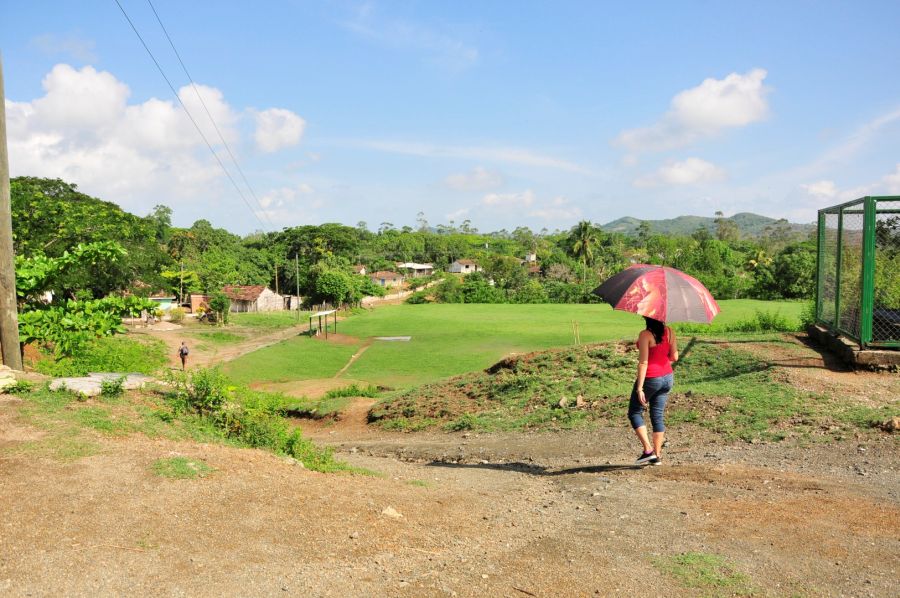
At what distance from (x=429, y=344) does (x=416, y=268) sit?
255ft

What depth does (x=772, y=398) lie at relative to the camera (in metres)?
10.4

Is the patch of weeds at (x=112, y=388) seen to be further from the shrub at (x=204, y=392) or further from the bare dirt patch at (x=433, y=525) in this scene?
the bare dirt patch at (x=433, y=525)

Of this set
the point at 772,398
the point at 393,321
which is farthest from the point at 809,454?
the point at 393,321

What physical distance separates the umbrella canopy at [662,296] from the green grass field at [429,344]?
17212mm

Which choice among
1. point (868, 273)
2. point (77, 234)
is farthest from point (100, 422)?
point (77, 234)

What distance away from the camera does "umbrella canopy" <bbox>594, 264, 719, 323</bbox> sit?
7164 millimetres

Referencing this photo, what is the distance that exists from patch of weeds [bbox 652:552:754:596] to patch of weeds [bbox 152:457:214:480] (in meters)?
3.93

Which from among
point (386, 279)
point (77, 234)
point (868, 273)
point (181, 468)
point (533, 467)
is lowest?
point (386, 279)

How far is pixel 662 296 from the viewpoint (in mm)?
7270

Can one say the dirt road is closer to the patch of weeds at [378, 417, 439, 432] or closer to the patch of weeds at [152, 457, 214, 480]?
the patch of weeds at [152, 457, 214, 480]

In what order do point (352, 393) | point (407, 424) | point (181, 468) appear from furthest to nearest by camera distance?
point (352, 393) < point (407, 424) < point (181, 468)

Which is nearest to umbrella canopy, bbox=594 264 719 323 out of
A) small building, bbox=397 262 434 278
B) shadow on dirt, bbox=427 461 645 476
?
shadow on dirt, bbox=427 461 645 476

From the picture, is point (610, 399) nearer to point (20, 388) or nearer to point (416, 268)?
point (20, 388)

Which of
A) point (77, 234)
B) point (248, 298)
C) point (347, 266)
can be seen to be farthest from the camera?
point (347, 266)
